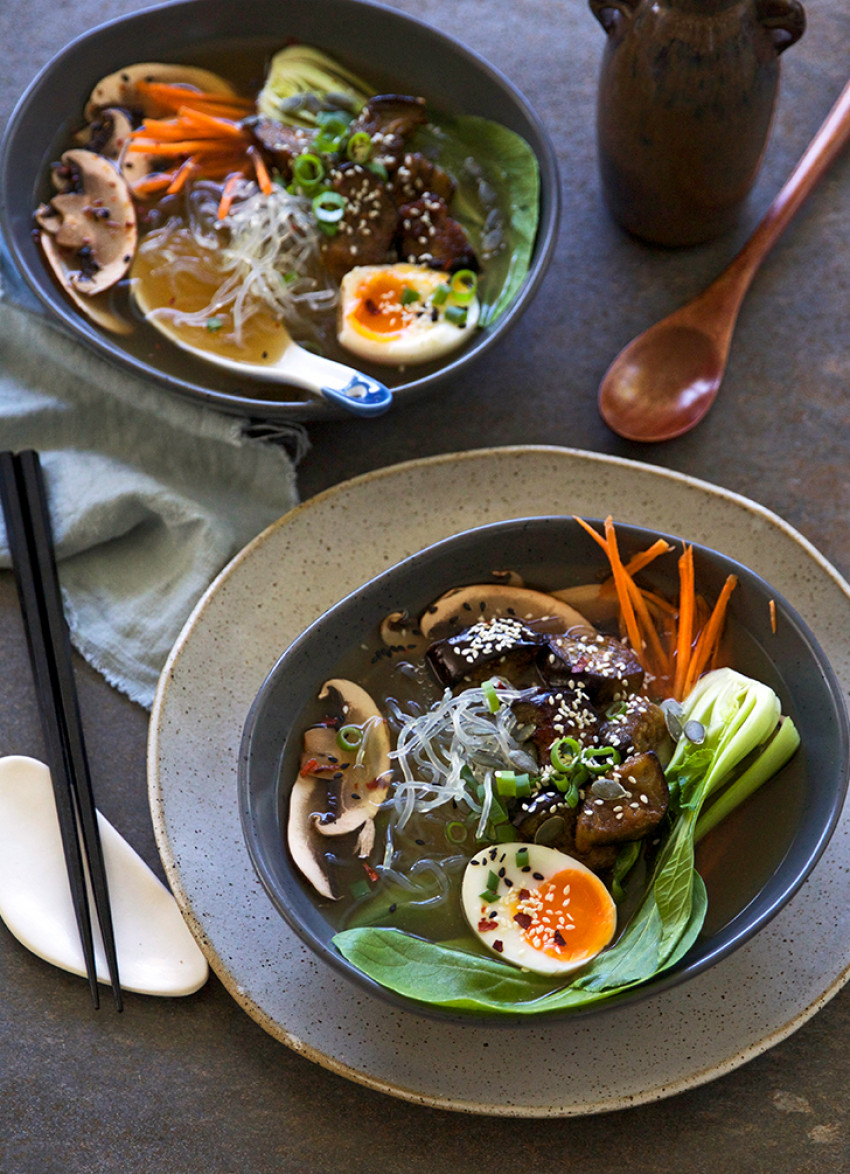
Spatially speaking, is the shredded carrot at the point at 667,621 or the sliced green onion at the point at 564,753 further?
the shredded carrot at the point at 667,621

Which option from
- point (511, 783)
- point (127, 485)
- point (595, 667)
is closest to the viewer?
point (511, 783)

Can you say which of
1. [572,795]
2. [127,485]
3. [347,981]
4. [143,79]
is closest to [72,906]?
[347,981]

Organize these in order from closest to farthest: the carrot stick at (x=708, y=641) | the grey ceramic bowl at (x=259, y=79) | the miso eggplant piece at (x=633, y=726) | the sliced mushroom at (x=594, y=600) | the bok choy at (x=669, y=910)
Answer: the bok choy at (x=669, y=910) < the miso eggplant piece at (x=633, y=726) < the carrot stick at (x=708, y=641) < the sliced mushroom at (x=594, y=600) < the grey ceramic bowl at (x=259, y=79)

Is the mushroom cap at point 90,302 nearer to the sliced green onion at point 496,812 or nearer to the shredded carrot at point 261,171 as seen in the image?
the shredded carrot at point 261,171

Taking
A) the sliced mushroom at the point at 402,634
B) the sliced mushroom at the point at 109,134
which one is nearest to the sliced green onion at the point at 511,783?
the sliced mushroom at the point at 402,634

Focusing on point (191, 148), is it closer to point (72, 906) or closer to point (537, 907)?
point (72, 906)

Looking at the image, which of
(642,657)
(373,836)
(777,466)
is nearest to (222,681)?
(373,836)

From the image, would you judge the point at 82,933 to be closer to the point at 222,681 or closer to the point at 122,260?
the point at 222,681
